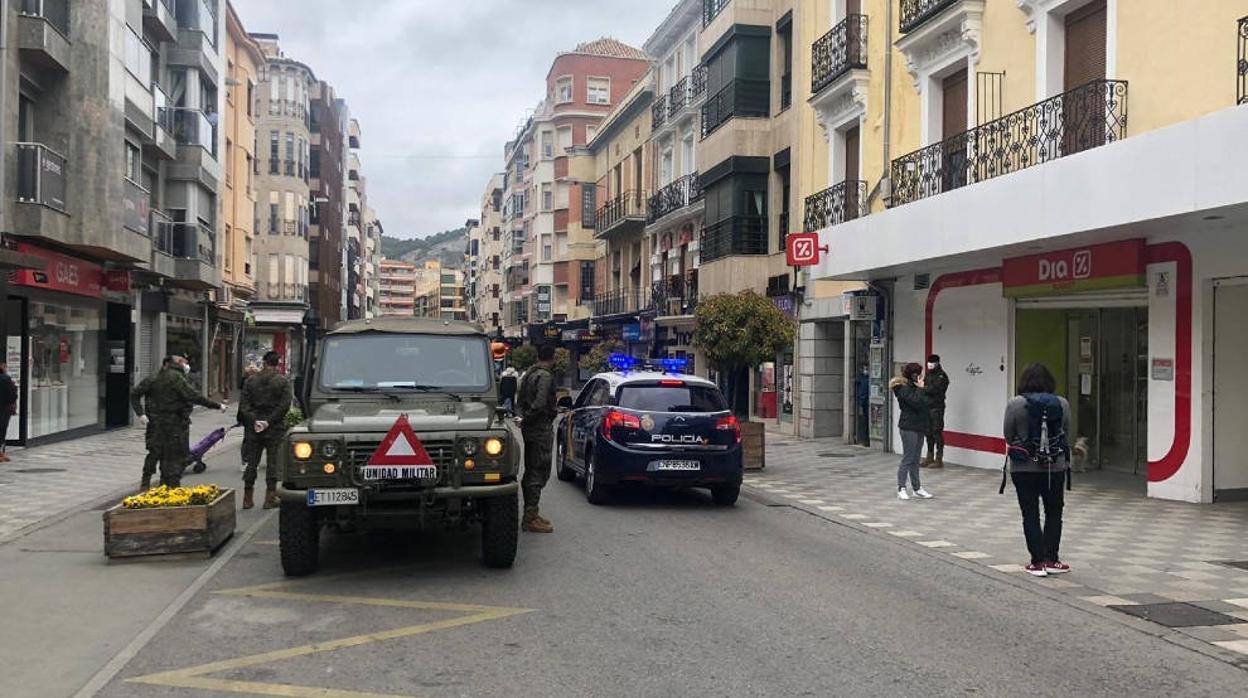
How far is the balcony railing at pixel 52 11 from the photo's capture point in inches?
712

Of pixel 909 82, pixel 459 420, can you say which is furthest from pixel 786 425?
pixel 459 420

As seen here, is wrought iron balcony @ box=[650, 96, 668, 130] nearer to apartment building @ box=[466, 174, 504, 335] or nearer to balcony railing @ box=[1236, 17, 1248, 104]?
balcony railing @ box=[1236, 17, 1248, 104]

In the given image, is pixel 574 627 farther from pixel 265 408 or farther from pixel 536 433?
pixel 265 408

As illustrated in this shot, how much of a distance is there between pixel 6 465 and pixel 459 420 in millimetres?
11971

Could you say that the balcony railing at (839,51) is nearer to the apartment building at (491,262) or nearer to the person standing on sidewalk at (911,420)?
the person standing on sidewalk at (911,420)

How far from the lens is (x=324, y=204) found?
7031cm

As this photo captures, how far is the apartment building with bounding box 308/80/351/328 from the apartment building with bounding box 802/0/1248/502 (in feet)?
170

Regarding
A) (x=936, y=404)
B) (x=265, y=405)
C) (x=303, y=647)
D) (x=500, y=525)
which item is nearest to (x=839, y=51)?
(x=936, y=404)

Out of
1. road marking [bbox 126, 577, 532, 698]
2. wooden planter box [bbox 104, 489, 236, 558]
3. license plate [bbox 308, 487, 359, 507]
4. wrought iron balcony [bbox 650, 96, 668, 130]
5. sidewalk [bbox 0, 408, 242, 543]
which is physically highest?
wrought iron balcony [bbox 650, 96, 668, 130]

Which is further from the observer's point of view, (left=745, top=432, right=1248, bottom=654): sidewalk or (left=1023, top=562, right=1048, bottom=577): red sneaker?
(left=1023, top=562, right=1048, bottom=577): red sneaker

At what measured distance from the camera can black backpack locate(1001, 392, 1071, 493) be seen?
8.44m

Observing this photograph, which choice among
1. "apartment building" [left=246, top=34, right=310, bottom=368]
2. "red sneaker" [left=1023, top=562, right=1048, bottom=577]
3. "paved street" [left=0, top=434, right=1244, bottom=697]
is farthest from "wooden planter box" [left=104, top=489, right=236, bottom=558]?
"apartment building" [left=246, top=34, right=310, bottom=368]

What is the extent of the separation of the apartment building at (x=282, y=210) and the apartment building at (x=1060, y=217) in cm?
4139

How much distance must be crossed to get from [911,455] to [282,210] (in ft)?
164
